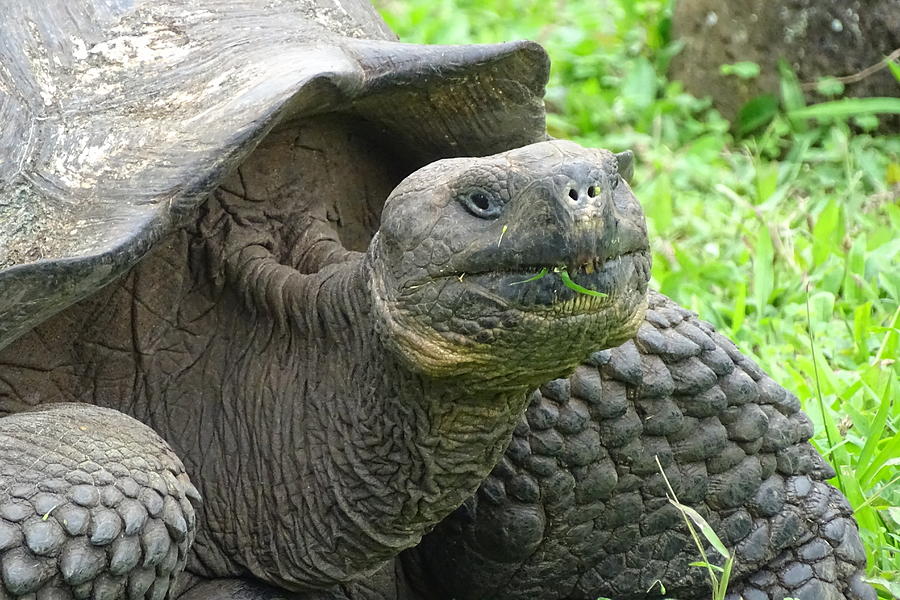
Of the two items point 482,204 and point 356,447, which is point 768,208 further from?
point 482,204

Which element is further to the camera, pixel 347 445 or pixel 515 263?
pixel 347 445

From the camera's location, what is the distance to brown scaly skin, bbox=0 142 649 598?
1.88m

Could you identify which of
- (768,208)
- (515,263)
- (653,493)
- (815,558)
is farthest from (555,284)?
(768,208)

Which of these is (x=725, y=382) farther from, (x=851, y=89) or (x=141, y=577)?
(x=851, y=89)

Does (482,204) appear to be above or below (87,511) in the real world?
above

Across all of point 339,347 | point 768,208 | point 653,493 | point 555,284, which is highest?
point 555,284

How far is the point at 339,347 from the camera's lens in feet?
7.60

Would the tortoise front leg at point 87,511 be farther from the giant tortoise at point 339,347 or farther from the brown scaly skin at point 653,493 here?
the brown scaly skin at point 653,493

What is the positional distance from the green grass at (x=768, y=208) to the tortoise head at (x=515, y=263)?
984 millimetres

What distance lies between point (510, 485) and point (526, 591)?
0.89ft

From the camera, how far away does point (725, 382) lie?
267 centimetres

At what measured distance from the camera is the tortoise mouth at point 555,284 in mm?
1836

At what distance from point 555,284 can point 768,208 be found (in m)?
2.77

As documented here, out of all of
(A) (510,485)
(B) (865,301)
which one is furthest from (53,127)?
(B) (865,301)
